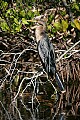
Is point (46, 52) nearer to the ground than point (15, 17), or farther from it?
nearer to the ground

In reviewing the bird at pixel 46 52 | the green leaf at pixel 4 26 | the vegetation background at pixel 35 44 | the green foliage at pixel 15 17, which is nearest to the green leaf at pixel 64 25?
the vegetation background at pixel 35 44

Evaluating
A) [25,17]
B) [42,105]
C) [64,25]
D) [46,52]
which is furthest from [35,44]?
[42,105]

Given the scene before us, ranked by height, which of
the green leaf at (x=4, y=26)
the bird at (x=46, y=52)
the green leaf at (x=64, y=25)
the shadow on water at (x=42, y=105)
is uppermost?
the green leaf at (x=4, y=26)

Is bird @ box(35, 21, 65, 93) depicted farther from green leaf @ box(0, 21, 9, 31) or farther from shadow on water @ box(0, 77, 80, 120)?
green leaf @ box(0, 21, 9, 31)

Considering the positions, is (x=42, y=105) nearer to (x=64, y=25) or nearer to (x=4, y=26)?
(x=64, y=25)

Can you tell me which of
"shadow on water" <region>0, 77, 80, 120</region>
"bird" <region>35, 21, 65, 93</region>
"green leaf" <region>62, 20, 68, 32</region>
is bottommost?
"shadow on water" <region>0, 77, 80, 120</region>

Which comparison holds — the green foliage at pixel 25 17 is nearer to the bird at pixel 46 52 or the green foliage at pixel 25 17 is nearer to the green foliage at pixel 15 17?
the green foliage at pixel 15 17

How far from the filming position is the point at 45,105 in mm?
6574

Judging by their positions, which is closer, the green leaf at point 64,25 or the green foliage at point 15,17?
the green leaf at point 64,25

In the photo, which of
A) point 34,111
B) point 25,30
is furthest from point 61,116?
point 25,30

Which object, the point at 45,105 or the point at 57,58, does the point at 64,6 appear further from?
the point at 45,105

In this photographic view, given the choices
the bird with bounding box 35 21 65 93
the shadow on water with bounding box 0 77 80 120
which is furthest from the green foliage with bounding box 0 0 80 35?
the shadow on water with bounding box 0 77 80 120

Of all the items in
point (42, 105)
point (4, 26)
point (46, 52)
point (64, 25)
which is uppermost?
point (4, 26)

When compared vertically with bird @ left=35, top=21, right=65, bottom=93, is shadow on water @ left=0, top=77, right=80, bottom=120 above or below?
below
